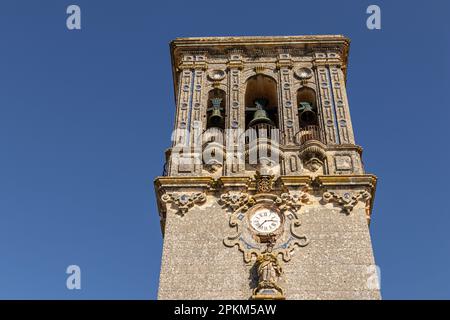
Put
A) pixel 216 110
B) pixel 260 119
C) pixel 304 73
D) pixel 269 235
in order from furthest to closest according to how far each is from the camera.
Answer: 1. pixel 304 73
2. pixel 216 110
3. pixel 260 119
4. pixel 269 235

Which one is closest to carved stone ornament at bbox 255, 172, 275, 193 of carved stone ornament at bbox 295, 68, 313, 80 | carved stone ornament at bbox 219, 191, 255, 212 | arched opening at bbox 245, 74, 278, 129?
carved stone ornament at bbox 219, 191, 255, 212

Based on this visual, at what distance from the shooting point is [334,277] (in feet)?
74.6

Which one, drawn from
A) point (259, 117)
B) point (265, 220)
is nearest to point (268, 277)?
point (265, 220)

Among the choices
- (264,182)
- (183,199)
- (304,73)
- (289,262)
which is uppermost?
Result: (304,73)

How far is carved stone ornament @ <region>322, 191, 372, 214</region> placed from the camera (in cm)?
2484

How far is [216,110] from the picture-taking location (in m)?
29.6

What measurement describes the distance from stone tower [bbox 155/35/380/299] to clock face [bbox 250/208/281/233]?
0.10ft

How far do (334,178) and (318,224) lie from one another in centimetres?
188

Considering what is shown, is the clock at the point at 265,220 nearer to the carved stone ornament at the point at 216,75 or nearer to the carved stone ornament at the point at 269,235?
the carved stone ornament at the point at 269,235

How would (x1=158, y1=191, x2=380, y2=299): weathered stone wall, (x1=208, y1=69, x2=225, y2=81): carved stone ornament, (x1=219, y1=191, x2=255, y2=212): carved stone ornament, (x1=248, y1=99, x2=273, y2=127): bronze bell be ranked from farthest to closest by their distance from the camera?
(x1=208, y1=69, x2=225, y2=81): carved stone ornament
(x1=248, y1=99, x2=273, y2=127): bronze bell
(x1=219, y1=191, x2=255, y2=212): carved stone ornament
(x1=158, y1=191, x2=380, y2=299): weathered stone wall

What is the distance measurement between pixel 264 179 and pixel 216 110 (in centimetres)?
487

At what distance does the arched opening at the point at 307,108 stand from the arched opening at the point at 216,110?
9.50 feet

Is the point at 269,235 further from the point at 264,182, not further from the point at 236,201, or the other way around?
the point at 264,182

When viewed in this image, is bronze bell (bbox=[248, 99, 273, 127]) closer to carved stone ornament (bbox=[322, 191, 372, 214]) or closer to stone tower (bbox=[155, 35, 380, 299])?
stone tower (bbox=[155, 35, 380, 299])
